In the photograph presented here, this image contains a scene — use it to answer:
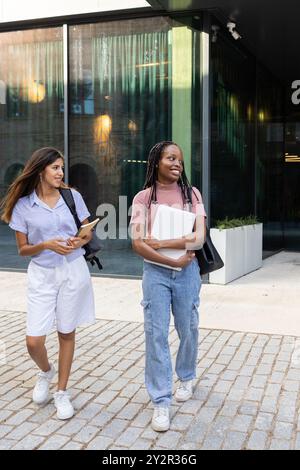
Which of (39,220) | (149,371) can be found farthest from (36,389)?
(39,220)

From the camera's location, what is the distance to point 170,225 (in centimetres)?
364

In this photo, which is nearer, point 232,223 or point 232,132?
point 232,223

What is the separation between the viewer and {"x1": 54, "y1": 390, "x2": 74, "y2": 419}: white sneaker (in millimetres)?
3703

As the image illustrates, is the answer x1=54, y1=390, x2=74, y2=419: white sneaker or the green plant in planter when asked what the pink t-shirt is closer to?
x1=54, y1=390, x2=74, y2=419: white sneaker

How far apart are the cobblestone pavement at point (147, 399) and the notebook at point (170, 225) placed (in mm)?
1086

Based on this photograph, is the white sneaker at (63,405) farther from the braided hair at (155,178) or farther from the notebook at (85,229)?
the braided hair at (155,178)

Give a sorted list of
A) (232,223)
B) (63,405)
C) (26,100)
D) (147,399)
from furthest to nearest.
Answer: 1. (26,100)
2. (232,223)
3. (147,399)
4. (63,405)

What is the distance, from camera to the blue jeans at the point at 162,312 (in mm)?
3586

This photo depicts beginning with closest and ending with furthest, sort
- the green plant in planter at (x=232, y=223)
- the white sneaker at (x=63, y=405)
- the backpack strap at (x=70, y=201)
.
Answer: the white sneaker at (x=63, y=405) < the backpack strap at (x=70, y=201) < the green plant in planter at (x=232, y=223)

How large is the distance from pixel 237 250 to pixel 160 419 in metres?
5.94


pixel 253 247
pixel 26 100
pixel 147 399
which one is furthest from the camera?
pixel 253 247

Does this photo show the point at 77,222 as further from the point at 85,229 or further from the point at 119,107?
the point at 119,107

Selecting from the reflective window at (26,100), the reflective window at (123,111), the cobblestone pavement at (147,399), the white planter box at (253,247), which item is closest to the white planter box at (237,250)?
the white planter box at (253,247)

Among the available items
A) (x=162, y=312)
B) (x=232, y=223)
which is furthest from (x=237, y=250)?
(x=162, y=312)
